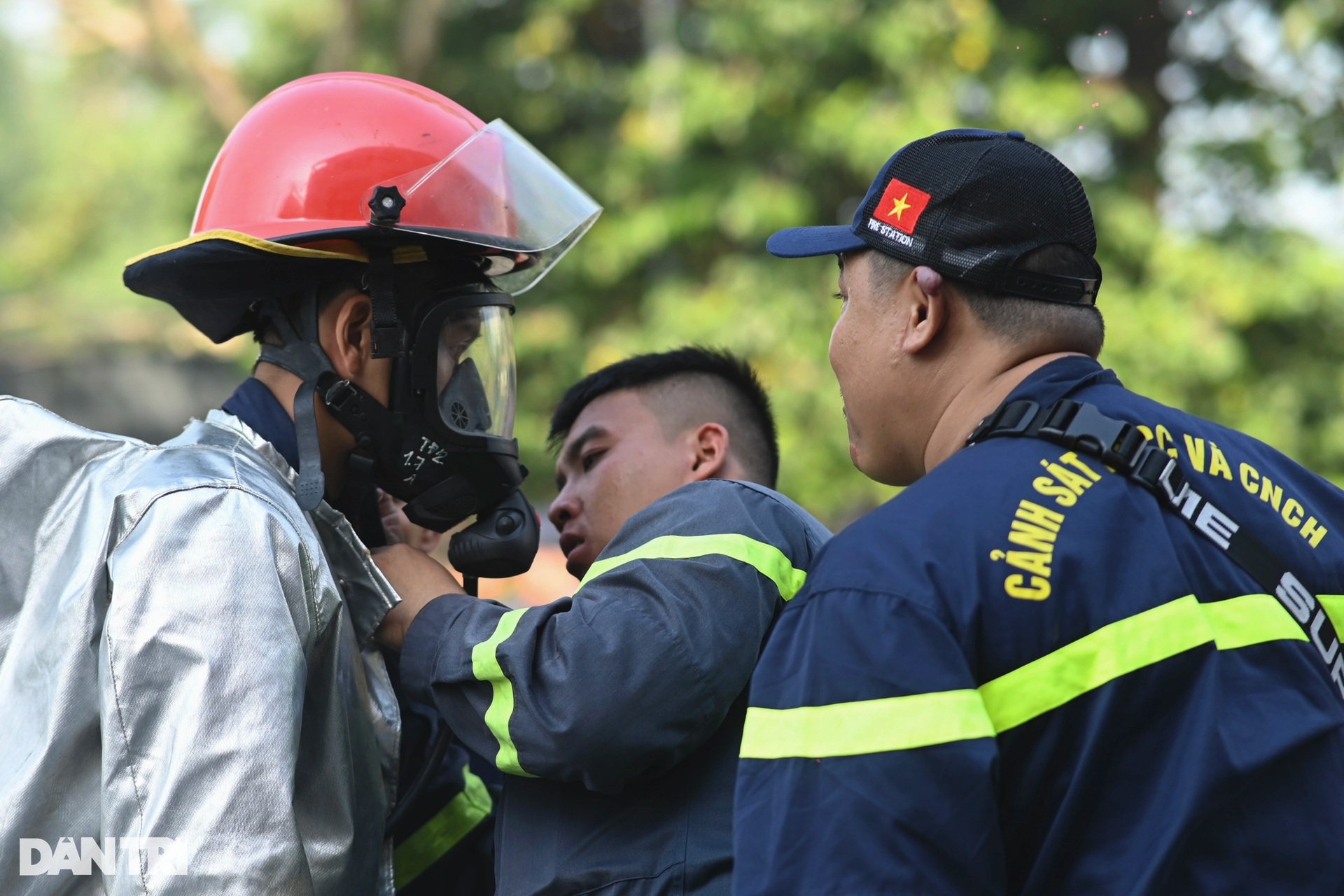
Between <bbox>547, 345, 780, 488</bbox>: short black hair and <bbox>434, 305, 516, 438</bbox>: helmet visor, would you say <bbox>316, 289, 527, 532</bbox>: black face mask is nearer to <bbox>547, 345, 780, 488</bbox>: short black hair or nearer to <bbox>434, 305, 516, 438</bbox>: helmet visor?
<bbox>434, 305, 516, 438</bbox>: helmet visor

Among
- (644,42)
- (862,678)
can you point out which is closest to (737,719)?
(862,678)

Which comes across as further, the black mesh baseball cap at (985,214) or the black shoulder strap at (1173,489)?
the black mesh baseball cap at (985,214)

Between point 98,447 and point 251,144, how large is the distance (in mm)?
689

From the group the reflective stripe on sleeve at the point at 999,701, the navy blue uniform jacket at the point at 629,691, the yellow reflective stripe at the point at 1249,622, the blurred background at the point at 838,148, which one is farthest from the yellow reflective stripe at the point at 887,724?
the blurred background at the point at 838,148

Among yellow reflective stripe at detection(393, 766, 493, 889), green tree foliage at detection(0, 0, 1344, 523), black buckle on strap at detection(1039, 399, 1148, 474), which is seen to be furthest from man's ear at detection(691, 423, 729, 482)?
green tree foliage at detection(0, 0, 1344, 523)

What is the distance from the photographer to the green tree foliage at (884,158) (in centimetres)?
888

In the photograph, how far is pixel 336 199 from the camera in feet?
8.48

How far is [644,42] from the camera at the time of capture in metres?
12.2

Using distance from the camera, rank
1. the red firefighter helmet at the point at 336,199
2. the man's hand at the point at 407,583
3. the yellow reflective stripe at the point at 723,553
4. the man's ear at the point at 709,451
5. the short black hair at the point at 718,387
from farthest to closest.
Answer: the short black hair at the point at 718,387
the man's ear at the point at 709,451
the red firefighter helmet at the point at 336,199
the man's hand at the point at 407,583
the yellow reflective stripe at the point at 723,553

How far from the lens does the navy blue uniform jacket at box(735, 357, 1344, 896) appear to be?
61.9 inches

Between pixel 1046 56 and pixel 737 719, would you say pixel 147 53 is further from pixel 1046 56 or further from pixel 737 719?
pixel 737 719

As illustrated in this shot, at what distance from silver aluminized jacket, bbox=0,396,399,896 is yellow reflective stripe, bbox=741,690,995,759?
0.86 meters

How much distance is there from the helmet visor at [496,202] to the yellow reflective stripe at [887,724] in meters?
1.37

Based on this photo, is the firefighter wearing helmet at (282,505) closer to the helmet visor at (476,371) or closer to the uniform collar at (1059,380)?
the helmet visor at (476,371)
